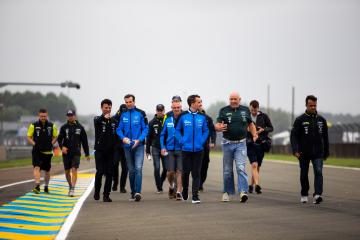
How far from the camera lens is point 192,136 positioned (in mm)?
14422

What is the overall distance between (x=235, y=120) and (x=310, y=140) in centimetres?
147

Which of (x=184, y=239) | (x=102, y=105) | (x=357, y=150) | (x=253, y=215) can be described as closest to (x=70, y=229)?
(x=184, y=239)

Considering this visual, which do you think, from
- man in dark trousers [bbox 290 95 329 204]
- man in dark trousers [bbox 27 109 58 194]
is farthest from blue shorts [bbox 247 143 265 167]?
man in dark trousers [bbox 27 109 58 194]

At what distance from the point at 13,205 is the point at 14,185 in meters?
6.40

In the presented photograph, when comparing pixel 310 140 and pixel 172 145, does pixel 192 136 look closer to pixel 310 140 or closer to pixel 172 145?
pixel 172 145

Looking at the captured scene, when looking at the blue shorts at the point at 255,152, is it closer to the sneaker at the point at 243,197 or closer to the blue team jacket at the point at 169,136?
the blue team jacket at the point at 169,136

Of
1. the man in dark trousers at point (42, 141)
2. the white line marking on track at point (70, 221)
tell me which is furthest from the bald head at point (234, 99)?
the man in dark trousers at point (42, 141)

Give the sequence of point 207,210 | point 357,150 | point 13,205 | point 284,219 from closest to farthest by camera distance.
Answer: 1. point 284,219
2. point 207,210
3. point 13,205
4. point 357,150

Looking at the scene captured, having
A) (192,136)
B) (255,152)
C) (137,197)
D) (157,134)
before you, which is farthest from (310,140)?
(157,134)

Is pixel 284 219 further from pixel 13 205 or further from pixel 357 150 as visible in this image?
pixel 357 150

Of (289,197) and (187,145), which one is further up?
(187,145)

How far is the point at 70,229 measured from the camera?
9.94m

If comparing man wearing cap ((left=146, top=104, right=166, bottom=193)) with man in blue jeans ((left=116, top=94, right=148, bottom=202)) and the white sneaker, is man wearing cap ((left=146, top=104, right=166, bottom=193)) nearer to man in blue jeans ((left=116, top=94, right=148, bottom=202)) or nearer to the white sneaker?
man in blue jeans ((left=116, top=94, right=148, bottom=202))

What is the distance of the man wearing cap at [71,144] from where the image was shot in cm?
1600
